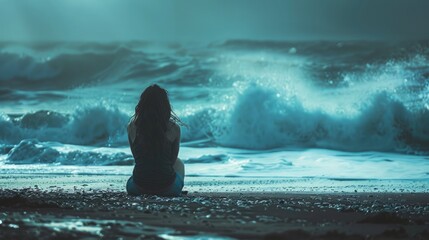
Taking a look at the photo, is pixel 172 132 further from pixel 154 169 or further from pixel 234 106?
pixel 234 106

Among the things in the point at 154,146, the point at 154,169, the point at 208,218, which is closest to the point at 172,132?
the point at 154,146

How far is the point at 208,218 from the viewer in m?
4.28

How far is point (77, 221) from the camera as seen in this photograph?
396 centimetres

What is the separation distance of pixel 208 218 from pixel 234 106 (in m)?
13.5

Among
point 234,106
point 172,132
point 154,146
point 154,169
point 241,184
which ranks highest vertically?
point 234,106

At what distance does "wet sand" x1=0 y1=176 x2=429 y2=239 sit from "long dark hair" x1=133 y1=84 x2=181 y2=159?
55cm

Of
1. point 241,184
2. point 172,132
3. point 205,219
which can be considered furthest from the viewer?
point 241,184

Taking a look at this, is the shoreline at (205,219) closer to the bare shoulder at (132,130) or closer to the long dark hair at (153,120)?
the long dark hair at (153,120)

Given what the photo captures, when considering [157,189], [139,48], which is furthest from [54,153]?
[139,48]

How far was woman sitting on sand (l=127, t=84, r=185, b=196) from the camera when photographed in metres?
6.39

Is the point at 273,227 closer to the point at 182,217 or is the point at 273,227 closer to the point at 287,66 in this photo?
the point at 182,217

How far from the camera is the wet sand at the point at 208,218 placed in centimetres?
361

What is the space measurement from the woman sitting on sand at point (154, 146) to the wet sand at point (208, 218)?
0.41 meters

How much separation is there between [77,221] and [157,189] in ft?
8.17
